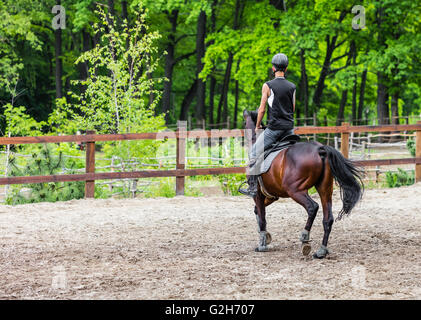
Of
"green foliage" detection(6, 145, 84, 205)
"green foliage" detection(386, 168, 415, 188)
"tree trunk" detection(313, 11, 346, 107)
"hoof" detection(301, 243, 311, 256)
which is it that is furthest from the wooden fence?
"tree trunk" detection(313, 11, 346, 107)

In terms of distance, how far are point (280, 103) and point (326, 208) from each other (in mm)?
1373

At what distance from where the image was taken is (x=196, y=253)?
718 centimetres

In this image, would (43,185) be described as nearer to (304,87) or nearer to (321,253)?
(321,253)

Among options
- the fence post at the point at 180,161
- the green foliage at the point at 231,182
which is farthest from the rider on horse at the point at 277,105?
the green foliage at the point at 231,182

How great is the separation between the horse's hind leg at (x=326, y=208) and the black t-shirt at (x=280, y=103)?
0.79 meters

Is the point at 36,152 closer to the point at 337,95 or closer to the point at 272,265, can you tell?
the point at 272,265

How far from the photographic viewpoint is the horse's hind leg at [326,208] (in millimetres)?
6770

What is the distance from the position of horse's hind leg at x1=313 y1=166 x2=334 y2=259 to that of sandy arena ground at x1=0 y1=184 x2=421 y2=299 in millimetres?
150

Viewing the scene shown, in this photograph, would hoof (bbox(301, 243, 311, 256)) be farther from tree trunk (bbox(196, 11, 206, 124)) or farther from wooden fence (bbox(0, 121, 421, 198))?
tree trunk (bbox(196, 11, 206, 124))

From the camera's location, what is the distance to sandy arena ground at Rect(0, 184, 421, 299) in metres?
5.45

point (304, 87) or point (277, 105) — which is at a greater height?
point (304, 87)

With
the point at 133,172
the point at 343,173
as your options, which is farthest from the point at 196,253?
the point at 133,172

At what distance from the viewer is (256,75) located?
89.0ft
